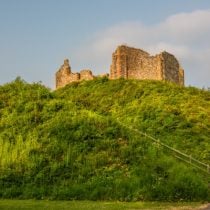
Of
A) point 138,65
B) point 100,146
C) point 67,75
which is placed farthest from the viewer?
point 67,75

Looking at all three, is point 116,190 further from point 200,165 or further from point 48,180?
point 200,165

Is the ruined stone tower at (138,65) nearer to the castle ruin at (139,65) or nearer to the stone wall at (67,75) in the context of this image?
the castle ruin at (139,65)

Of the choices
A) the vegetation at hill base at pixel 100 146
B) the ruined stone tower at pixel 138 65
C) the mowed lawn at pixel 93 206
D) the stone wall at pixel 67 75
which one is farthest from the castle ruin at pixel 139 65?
the mowed lawn at pixel 93 206

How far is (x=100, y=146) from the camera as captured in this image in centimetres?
2477

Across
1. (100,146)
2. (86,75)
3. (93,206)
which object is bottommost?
(93,206)

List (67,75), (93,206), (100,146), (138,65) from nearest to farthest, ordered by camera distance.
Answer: (93,206)
(100,146)
(138,65)
(67,75)

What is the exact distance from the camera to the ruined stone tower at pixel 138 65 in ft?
144

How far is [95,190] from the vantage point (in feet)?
67.1

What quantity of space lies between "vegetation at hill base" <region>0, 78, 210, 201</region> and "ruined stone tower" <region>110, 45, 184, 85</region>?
21.7 ft

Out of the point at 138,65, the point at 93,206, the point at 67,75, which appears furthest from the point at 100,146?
the point at 67,75

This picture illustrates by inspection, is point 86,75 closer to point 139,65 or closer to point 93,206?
point 139,65

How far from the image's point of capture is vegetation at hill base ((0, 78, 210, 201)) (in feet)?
67.7

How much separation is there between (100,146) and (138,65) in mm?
20736

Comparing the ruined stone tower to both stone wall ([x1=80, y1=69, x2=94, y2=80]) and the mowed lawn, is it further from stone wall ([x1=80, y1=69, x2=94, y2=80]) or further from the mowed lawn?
the mowed lawn
